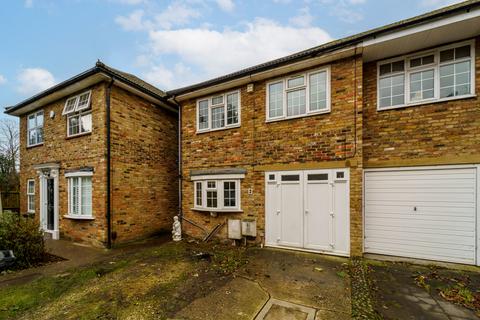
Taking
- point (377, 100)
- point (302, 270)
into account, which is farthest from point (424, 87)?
point (302, 270)

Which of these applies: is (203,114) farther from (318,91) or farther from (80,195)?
(80,195)

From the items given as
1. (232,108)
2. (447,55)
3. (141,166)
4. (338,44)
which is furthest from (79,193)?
(447,55)

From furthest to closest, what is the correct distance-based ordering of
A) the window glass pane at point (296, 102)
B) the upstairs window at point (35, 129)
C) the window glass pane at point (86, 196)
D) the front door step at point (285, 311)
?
the upstairs window at point (35, 129) → the window glass pane at point (86, 196) → the window glass pane at point (296, 102) → the front door step at point (285, 311)

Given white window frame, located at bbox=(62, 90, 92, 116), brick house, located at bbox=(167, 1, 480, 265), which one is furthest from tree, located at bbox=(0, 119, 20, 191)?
brick house, located at bbox=(167, 1, 480, 265)

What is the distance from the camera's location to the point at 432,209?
5.36 m

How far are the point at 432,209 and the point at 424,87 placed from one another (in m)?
3.11

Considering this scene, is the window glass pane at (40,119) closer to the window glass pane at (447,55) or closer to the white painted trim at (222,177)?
the white painted trim at (222,177)

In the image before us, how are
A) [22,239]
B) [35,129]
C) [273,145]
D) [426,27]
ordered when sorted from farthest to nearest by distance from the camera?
[35,129] < [273,145] < [22,239] < [426,27]

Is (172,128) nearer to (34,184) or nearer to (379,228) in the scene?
(34,184)

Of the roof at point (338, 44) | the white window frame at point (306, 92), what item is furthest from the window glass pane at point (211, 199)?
the roof at point (338, 44)

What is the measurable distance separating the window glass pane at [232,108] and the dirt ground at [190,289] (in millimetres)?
4351

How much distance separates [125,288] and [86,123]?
633 centimetres

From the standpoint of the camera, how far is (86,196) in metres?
7.70

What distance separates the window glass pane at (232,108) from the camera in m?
7.44
